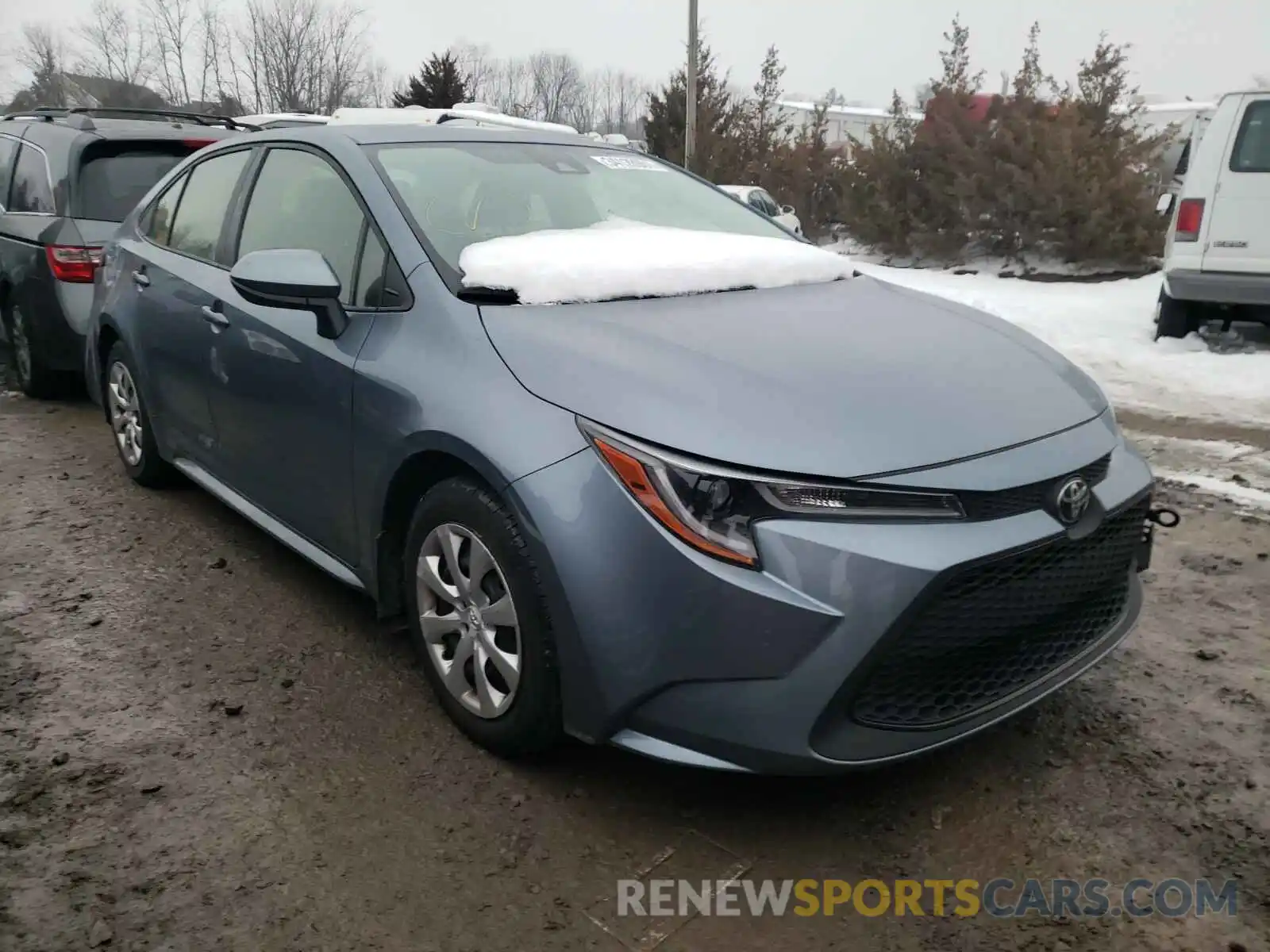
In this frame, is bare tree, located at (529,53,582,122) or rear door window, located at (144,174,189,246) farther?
bare tree, located at (529,53,582,122)

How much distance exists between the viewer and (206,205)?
409cm

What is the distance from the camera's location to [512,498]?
2.34 m

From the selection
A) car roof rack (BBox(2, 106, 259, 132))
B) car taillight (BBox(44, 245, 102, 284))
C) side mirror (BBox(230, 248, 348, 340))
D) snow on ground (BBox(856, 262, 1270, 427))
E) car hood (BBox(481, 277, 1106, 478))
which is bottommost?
snow on ground (BBox(856, 262, 1270, 427))

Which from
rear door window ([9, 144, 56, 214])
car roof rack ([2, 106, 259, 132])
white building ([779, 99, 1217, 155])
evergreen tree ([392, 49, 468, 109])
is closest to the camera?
rear door window ([9, 144, 56, 214])

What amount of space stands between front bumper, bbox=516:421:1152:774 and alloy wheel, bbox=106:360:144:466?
3.10m

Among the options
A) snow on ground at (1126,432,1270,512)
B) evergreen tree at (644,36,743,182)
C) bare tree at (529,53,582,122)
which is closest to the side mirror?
snow on ground at (1126,432,1270,512)

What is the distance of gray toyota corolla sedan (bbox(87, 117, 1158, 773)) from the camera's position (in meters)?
2.10

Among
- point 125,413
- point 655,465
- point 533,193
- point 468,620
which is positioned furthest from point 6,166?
point 655,465

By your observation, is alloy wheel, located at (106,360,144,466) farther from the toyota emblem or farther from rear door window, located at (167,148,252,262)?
A: the toyota emblem

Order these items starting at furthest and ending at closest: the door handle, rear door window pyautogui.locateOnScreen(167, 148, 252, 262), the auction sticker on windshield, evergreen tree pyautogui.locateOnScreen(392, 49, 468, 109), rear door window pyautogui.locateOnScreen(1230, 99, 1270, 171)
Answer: evergreen tree pyautogui.locateOnScreen(392, 49, 468, 109) < rear door window pyautogui.locateOnScreen(1230, 99, 1270, 171) < rear door window pyautogui.locateOnScreen(167, 148, 252, 262) < the auction sticker on windshield < the door handle

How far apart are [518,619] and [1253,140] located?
776 cm

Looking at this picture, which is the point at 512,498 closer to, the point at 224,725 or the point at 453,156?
the point at 224,725

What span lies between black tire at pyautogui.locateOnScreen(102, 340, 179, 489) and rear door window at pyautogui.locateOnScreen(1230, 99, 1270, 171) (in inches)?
Answer: 300

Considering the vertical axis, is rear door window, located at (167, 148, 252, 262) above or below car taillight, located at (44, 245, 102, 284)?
above
